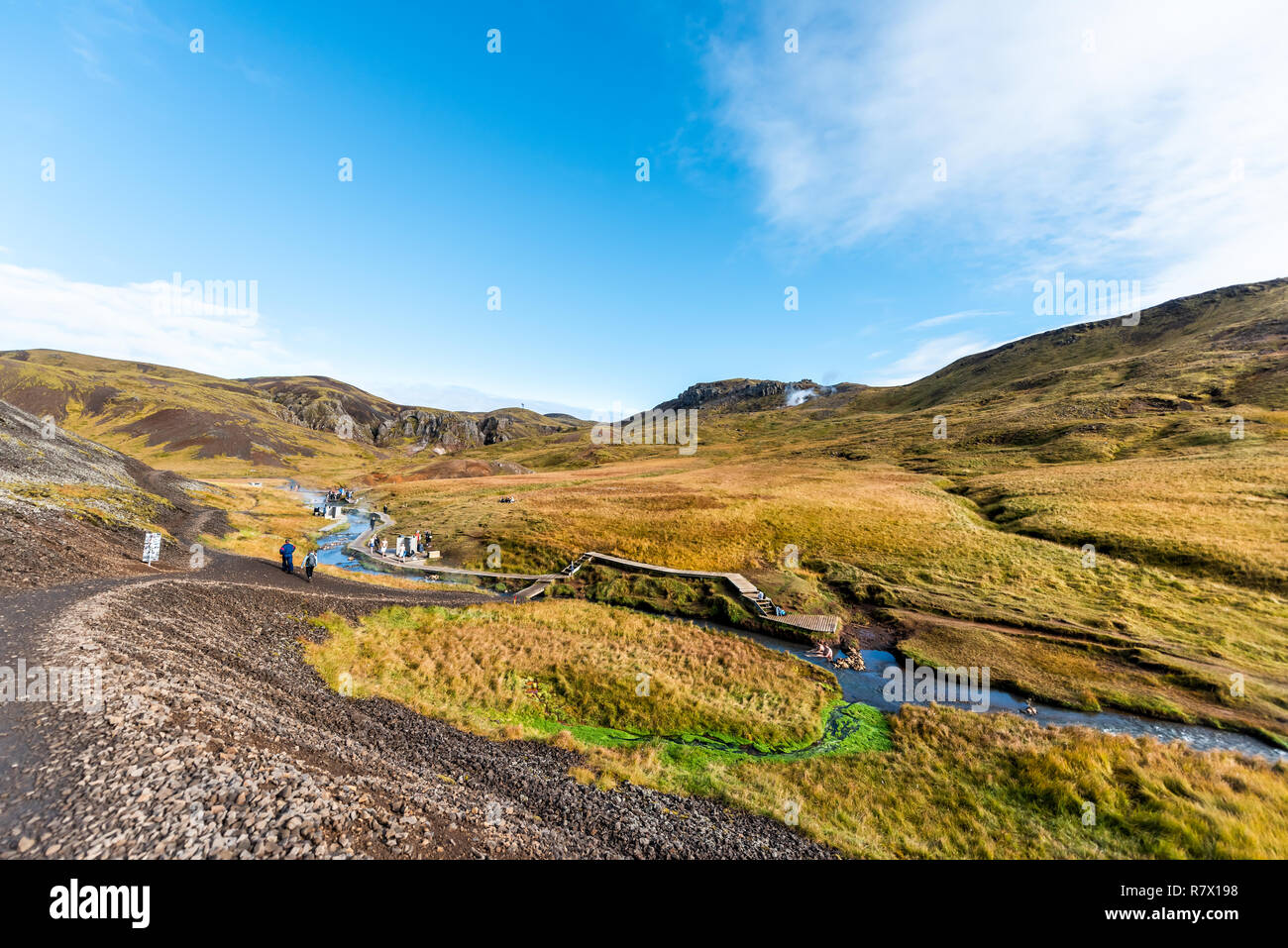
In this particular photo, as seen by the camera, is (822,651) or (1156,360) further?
(1156,360)

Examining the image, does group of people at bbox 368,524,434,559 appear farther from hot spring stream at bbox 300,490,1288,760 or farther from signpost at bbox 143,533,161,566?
hot spring stream at bbox 300,490,1288,760

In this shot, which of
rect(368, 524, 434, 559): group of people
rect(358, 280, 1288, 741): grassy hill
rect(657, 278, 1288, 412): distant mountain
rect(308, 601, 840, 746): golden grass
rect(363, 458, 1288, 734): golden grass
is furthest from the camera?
rect(657, 278, 1288, 412): distant mountain

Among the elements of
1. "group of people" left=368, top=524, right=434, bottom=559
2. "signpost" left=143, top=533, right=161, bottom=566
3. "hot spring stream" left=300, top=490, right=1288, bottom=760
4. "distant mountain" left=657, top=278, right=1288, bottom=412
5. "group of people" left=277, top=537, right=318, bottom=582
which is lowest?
"hot spring stream" left=300, top=490, right=1288, bottom=760

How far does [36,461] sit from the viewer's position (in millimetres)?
33156

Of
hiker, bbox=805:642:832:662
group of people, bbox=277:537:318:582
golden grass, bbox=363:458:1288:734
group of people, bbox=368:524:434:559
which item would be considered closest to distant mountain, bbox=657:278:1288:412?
golden grass, bbox=363:458:1288:734

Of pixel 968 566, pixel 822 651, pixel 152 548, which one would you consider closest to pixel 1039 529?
pixel 968 566

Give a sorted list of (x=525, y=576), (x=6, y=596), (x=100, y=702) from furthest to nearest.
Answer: (x=525, y=576)
(x=6, y=596)
(x=100, y=702)

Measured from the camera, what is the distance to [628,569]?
3731 centimetres

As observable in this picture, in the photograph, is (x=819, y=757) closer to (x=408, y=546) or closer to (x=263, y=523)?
(x=408, y=546)

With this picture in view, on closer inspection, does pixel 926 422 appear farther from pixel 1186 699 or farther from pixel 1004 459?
pixel 1186 699

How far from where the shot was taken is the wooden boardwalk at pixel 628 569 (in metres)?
29.0

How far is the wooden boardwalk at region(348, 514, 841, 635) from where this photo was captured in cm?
2897
